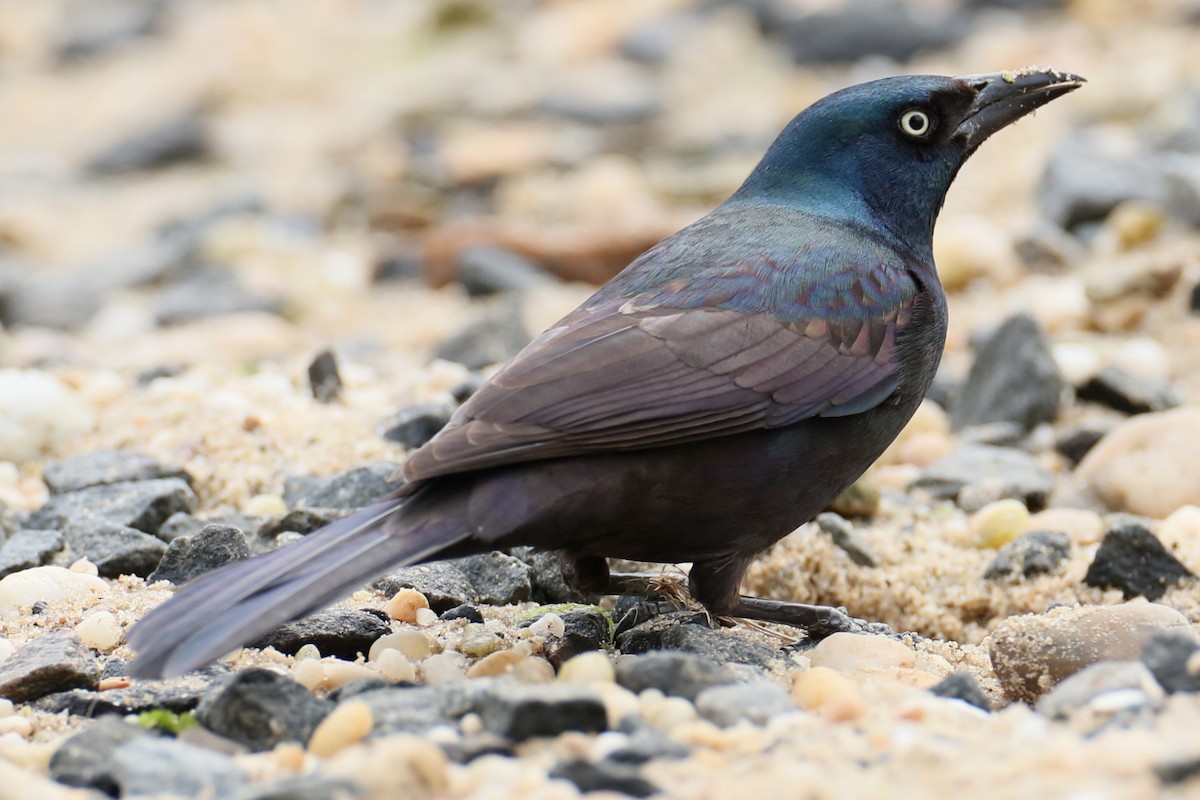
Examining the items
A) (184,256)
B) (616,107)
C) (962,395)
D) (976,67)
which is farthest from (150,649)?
(616,107)

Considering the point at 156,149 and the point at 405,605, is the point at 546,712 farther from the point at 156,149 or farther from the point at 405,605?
the point at 156,149

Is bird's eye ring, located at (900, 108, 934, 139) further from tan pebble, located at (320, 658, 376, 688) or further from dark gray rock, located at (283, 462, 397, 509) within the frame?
tan pebble, located at (320, 658, 376, 688)

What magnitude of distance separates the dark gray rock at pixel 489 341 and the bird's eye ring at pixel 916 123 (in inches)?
89.0

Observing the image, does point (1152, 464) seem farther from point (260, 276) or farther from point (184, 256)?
point (184, 256)

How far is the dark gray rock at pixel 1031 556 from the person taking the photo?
4426mm

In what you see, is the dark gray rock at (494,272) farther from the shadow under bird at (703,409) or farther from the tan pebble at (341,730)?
the tan pebble at (341,730)

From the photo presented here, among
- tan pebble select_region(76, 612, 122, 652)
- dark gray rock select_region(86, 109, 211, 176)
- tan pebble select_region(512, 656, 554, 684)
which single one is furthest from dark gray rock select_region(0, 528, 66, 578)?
dark gray rock select_region(86, 109, 211, 176)

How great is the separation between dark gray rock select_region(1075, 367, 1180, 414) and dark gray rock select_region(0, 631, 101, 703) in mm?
3900

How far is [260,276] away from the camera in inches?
358

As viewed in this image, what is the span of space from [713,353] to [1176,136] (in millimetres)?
5807

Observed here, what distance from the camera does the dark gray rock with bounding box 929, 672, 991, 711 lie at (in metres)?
3.03

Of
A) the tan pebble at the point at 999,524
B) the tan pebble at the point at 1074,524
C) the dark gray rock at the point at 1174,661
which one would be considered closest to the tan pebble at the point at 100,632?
the dark gray rock at the point at 1174,661

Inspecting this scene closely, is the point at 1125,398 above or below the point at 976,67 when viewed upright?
below

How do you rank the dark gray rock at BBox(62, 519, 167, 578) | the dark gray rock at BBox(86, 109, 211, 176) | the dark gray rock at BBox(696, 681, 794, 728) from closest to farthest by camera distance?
the dark gray rock at BBox(696, 681, 794, 728), the dark gray rock at BBox(62, 519, 167, 578), the dark gray rock at BBox(86, 109, 211, 176)
